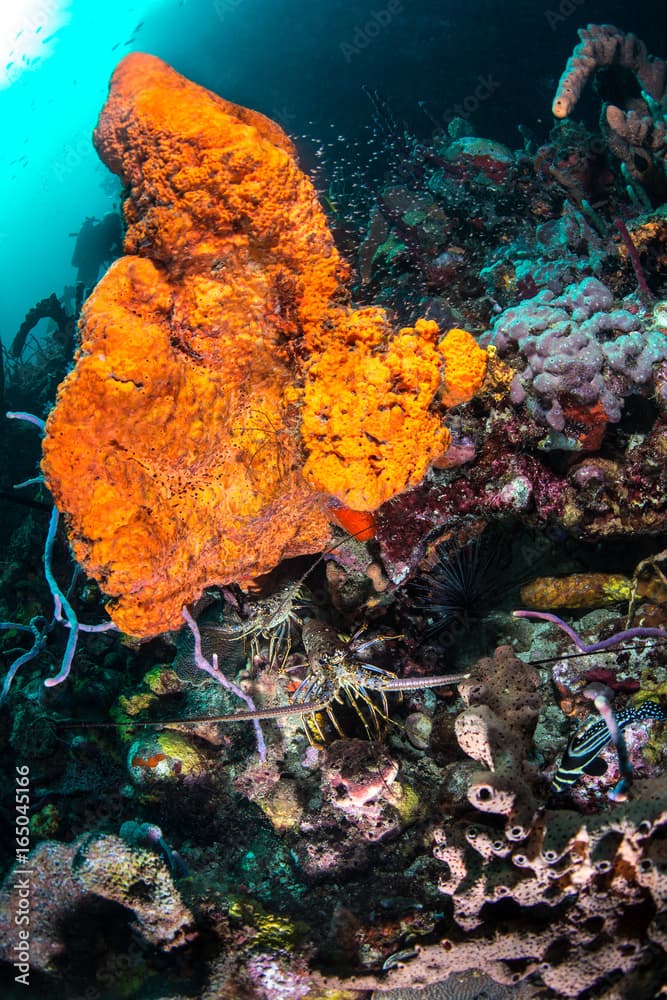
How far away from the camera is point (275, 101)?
2019cm

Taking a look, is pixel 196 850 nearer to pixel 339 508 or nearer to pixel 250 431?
pixel 339 508

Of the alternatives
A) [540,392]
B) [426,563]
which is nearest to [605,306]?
[540,392]

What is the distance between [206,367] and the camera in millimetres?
2881

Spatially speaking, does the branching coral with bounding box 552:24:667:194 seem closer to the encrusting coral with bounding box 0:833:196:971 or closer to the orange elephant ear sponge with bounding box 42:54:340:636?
the orange elephant ear sponge with bounding box 42:54:340:636

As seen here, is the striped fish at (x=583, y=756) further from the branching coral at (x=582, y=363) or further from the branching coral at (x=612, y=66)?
the branching coral at (x=612, y=66)

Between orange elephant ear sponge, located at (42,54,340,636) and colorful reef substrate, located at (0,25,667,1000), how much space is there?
0.02 metres

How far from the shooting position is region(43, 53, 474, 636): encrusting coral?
2.58 meters

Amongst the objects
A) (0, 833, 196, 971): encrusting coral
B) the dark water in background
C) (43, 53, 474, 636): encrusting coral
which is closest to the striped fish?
(43, 53, 474, 636): encrusting coral

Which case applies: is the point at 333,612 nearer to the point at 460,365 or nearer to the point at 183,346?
the point at 460,365

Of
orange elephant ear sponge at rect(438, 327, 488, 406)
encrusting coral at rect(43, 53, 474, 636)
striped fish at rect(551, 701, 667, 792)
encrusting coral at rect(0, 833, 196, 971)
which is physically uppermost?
encrusting coral at rect(43, 53, 474, 636)

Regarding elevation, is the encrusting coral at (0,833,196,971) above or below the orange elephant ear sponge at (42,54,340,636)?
below

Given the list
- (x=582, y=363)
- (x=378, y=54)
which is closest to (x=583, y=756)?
(x=582, y=363)

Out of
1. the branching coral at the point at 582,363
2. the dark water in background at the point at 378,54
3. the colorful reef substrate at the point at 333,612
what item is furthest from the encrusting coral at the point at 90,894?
the dark water in background at the point at 378,54

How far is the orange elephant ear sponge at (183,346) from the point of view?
257cm
